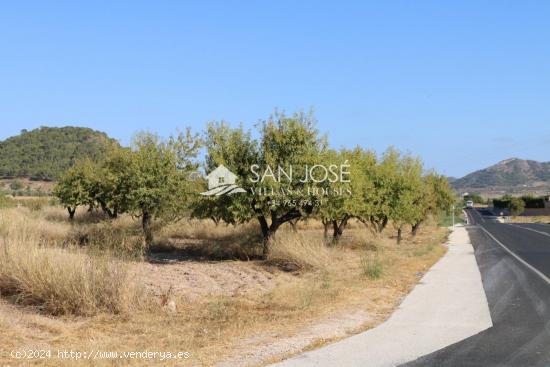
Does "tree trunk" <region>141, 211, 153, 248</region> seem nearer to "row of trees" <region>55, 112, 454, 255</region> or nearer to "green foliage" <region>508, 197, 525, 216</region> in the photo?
"row of trees" <region>55, 112, 454, 255</region>

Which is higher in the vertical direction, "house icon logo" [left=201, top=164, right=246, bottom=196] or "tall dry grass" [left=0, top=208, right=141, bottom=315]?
"house icon logo" [left=201, top=164, right=246, bottom=196]

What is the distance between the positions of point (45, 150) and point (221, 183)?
308 feet

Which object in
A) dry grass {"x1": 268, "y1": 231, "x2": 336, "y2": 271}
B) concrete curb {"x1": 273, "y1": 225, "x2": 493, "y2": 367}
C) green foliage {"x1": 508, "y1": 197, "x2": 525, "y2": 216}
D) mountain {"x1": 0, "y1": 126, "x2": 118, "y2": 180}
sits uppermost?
mountain {"x1": 0, "y1": 126, "x2": 118, "y2": 180}

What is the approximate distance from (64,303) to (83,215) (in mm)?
30576

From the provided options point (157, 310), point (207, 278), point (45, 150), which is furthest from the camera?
point (45, 150)

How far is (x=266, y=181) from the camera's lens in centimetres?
1817

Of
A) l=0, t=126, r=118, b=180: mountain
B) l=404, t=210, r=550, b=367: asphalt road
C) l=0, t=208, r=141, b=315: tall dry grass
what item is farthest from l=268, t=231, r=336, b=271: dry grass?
l=0, t=126, r=118, b=180: mountain

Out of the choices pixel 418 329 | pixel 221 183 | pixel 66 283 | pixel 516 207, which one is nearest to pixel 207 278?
pixel 221 183

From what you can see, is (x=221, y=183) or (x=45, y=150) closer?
(x=221, y=183)

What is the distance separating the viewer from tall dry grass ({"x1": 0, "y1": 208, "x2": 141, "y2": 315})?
10.4m

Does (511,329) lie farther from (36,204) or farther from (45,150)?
(45,150)

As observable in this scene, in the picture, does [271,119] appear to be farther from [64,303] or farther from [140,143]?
[64,303]

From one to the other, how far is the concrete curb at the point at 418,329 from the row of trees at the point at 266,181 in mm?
6174

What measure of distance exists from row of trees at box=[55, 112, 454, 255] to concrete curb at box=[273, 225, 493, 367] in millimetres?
6174
